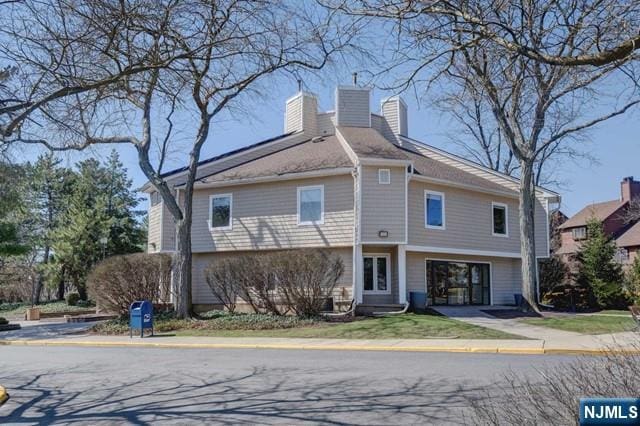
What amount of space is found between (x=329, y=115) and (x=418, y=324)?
1467 centimetres

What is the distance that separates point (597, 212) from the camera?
52250 millimetres

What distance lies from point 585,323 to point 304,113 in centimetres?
1667

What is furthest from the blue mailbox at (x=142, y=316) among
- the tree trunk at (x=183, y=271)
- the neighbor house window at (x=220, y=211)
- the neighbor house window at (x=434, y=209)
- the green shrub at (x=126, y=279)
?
the neighbor house window at (x=434, y=209)

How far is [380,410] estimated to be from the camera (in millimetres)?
6852

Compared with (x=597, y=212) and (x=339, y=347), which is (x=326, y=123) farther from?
(x=597, y=212)

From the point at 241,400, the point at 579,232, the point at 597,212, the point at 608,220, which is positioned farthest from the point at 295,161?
the point at 597,212

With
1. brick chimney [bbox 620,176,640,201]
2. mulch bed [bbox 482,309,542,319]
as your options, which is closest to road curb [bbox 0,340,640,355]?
mulch bed [bbox 482,309,542,319]

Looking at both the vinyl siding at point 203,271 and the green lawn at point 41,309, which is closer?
the vinyl siding at point 203,271

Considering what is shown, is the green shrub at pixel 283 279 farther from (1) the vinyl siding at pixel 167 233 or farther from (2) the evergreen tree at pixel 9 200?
(2) the evergreen tree at pixel 9 200

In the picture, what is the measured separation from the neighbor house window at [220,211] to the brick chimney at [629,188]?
4201cm

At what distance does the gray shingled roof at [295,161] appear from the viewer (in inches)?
916

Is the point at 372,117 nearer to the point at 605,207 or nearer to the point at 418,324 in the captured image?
the point at 418,324

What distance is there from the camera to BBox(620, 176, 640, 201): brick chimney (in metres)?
51.8

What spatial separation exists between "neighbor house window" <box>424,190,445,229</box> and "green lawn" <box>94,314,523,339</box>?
481 cm
